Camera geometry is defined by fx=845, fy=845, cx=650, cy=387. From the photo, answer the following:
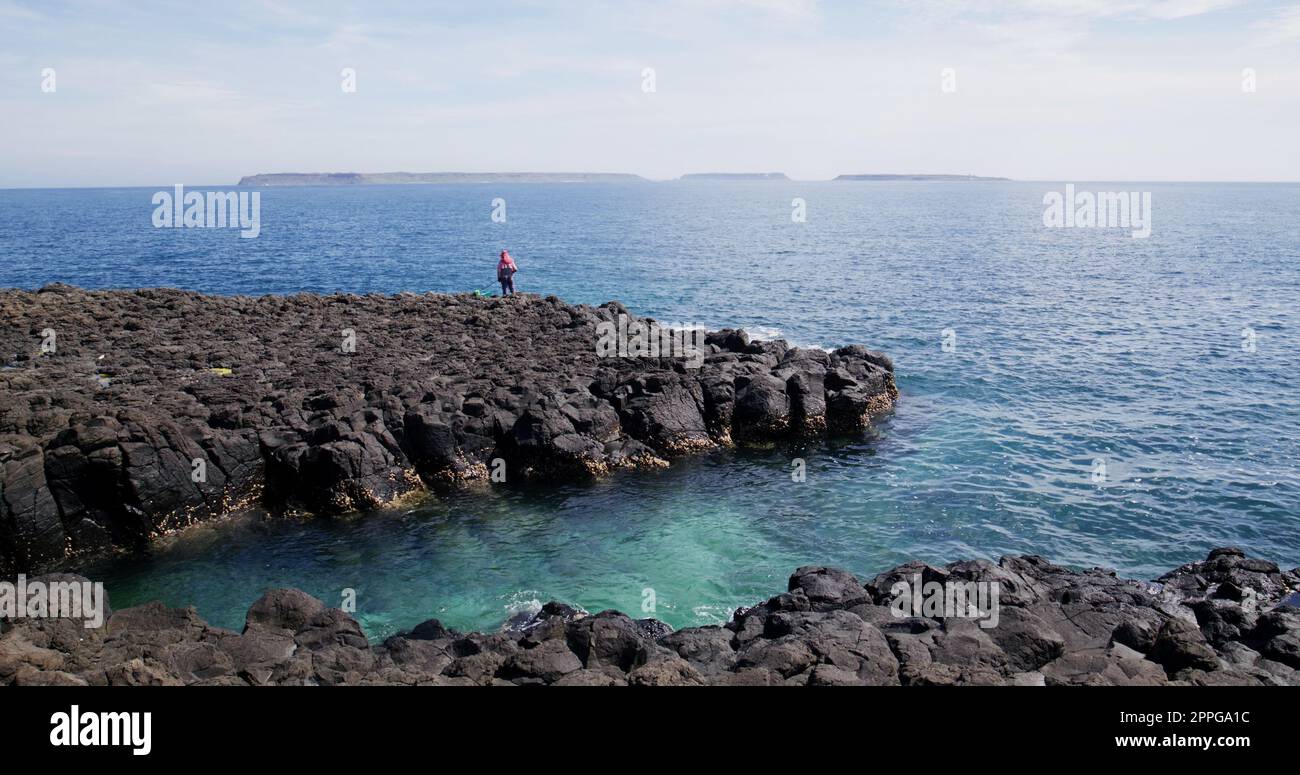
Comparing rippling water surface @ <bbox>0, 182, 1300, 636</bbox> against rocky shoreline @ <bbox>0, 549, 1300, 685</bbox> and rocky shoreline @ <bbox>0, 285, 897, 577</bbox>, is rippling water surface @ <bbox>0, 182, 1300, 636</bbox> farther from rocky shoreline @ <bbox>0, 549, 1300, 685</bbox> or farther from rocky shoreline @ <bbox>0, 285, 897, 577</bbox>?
rocky shoreline @ <bbox>0, 549, 1300, 685</bbox>

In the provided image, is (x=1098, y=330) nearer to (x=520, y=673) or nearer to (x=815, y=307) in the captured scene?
(x=815, y=307)

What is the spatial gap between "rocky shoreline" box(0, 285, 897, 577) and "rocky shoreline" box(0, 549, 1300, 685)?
21.7 ft

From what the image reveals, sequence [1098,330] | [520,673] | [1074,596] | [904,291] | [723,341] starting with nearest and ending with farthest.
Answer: [520,673] < [1074,596] < [723,341] < [1098,330] < [904,291]

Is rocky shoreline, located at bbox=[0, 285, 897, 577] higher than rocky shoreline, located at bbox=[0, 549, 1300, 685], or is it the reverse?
rocky shoreline, located at bbox=[0, 285, 897, 577]

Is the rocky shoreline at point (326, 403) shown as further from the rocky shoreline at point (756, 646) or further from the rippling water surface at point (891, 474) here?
the rocky shoreline at point (756, 646)

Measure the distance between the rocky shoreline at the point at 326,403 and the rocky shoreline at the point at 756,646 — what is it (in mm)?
6626

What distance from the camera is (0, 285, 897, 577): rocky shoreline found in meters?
23.5

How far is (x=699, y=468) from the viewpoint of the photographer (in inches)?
1211

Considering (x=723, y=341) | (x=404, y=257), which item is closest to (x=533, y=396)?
(x=723, y=341)

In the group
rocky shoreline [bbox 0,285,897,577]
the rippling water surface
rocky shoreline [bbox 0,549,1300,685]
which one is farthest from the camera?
rocky shoreline [bbox 0,285,897,577]

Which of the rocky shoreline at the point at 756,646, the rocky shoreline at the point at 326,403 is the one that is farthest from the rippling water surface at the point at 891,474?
the rocky shoreline at the point at 756,646

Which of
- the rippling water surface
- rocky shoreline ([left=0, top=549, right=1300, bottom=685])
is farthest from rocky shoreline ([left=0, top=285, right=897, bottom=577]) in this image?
rocky shoreline ([left=0, top=549, right=1300, bottom=685])

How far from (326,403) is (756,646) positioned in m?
18.9

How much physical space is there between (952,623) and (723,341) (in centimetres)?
2452
